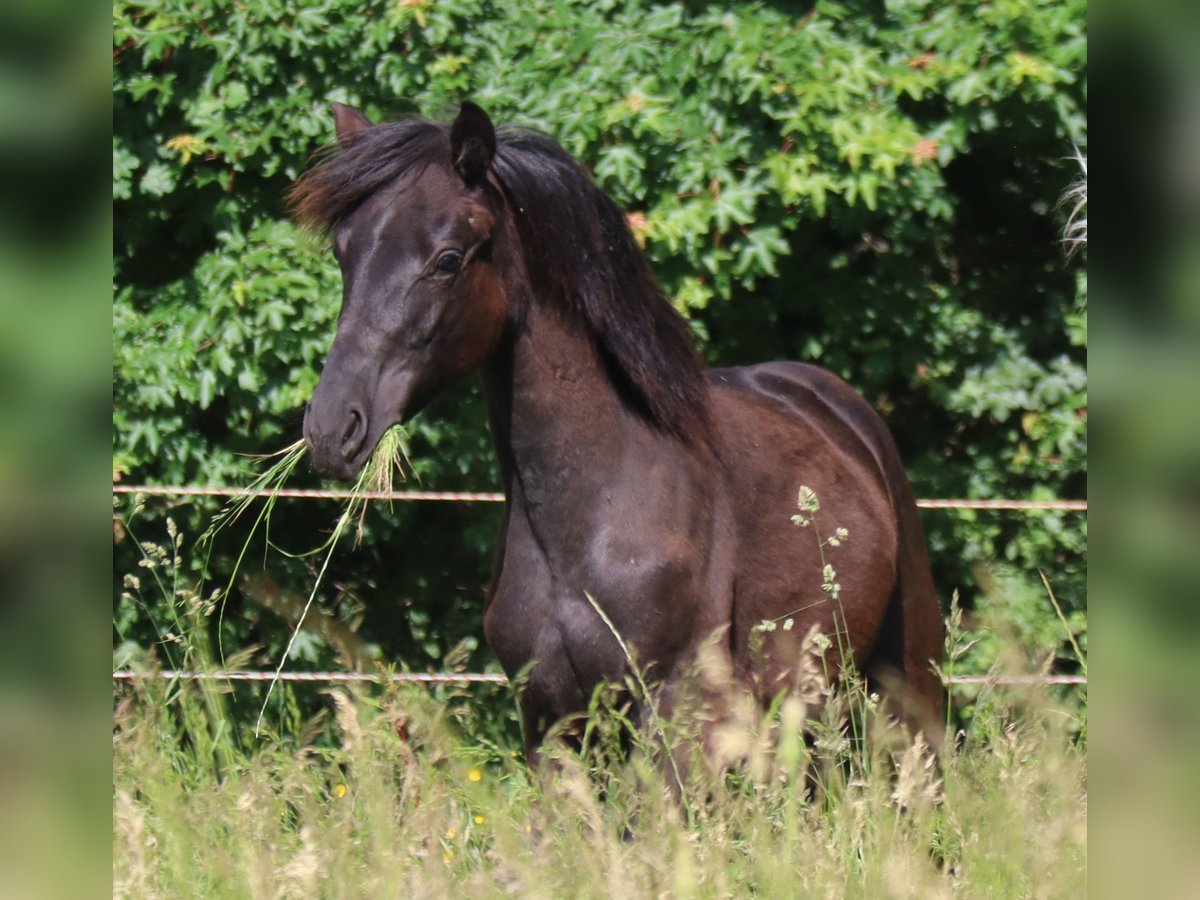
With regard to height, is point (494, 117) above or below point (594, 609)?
above

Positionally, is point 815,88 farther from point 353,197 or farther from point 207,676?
point 207,676

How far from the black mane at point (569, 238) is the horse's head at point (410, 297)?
63 mm

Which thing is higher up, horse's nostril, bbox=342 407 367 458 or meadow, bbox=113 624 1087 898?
horse's nostril, bbox=342 407 367 458

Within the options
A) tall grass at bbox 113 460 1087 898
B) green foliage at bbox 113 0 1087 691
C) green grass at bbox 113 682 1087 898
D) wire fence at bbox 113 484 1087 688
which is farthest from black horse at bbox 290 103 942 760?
green foliage at bbox 113 0 1087 691

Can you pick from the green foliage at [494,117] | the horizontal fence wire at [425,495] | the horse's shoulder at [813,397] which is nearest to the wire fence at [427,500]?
the horizontal fence wire at [425,495]

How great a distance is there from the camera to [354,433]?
2891 millimetres

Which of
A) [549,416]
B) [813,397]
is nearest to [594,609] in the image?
[549,416]

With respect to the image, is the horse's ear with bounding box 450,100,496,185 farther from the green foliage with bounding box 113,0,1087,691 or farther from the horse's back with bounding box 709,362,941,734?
the green foliage with bounding box 113,0,1087,691

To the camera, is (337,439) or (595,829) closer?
(595,829)

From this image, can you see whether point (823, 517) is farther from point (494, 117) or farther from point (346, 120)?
point (494, 117)

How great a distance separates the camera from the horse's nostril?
2.88 meters

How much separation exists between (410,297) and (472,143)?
1.52 ft

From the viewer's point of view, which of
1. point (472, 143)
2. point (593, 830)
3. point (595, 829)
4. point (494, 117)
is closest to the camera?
point (595, 829)

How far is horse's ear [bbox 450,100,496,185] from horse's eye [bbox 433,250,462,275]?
24cm
